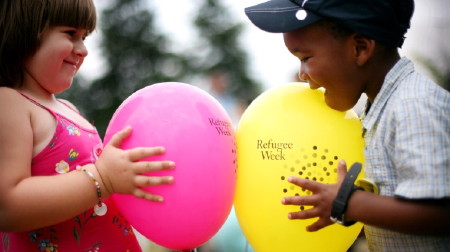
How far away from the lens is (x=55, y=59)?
5.60 feet

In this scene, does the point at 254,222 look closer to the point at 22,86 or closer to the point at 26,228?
the point at 26,228

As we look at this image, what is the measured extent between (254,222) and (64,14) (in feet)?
3.23

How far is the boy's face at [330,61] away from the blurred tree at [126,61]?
15639 mm

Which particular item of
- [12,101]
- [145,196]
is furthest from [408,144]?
[12,101]

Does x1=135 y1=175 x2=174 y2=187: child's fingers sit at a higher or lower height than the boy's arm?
higher

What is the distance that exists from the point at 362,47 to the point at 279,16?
1.01 ft

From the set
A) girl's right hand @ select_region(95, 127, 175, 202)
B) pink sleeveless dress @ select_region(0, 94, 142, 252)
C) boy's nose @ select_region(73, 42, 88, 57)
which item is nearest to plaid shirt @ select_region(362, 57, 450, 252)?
girl's right hand @ select_region(95, 127, 175, 202)

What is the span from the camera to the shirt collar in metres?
1.62

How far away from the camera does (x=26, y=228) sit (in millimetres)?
1519

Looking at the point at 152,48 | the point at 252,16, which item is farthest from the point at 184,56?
the point at 252,16

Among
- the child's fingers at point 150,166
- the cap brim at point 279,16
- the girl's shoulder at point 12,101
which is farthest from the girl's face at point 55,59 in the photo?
the cap brim at point 279,16

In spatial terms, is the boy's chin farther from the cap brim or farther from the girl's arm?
the girl's arm

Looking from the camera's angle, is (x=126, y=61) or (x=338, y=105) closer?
(x=338, y=105)

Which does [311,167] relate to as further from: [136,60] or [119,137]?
[136,60]
